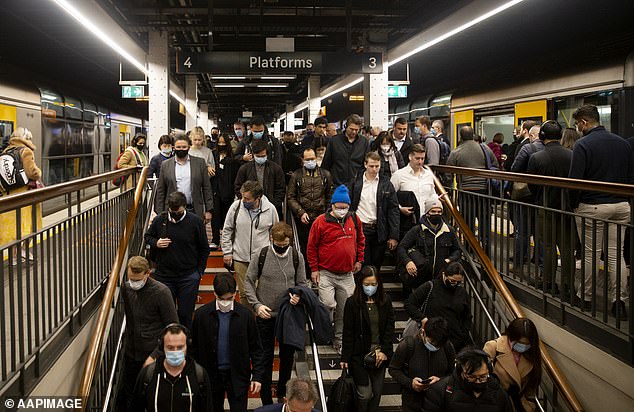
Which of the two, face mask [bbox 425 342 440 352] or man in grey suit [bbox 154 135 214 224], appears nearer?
face mask [bbox 425 342 440 352]

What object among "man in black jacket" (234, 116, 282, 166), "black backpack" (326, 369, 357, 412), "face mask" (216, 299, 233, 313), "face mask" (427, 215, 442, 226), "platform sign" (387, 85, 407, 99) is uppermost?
"platform sign" (387, 85, 407, 99)

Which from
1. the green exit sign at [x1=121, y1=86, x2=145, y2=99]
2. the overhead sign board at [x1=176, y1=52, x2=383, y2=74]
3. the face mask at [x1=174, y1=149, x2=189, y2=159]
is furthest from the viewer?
the green exit sign at [x1=121, y1=86, x2=145, y2=99]

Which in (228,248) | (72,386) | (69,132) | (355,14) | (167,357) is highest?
(355,14)

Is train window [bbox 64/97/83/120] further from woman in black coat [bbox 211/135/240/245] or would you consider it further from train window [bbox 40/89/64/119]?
woman in black coat [bbox 211/135/240/245]

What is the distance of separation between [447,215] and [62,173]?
9887mm

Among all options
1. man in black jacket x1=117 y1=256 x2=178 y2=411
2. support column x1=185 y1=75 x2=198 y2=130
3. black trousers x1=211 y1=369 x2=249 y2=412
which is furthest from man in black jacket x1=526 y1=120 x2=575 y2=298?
support column x1=185 y1=75 x2=198 y2=130

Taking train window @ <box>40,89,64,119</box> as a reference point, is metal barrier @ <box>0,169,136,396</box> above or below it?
below

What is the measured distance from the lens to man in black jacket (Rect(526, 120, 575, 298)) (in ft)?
17.6

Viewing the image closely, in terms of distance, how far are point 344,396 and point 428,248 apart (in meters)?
1.86

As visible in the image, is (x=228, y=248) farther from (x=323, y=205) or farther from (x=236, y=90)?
(x=236, y=90)

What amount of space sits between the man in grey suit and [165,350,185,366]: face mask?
3.27 m

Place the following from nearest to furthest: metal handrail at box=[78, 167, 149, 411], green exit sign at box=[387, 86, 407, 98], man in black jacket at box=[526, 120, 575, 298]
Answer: metal handrail at box=[78, 167, 149, 411], man in black jacket at box=[526, 120, 575, 298], green exit sign at box=[387, 86, 407, 98]

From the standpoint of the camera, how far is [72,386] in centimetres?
473

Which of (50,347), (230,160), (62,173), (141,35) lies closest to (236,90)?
(141,35)
